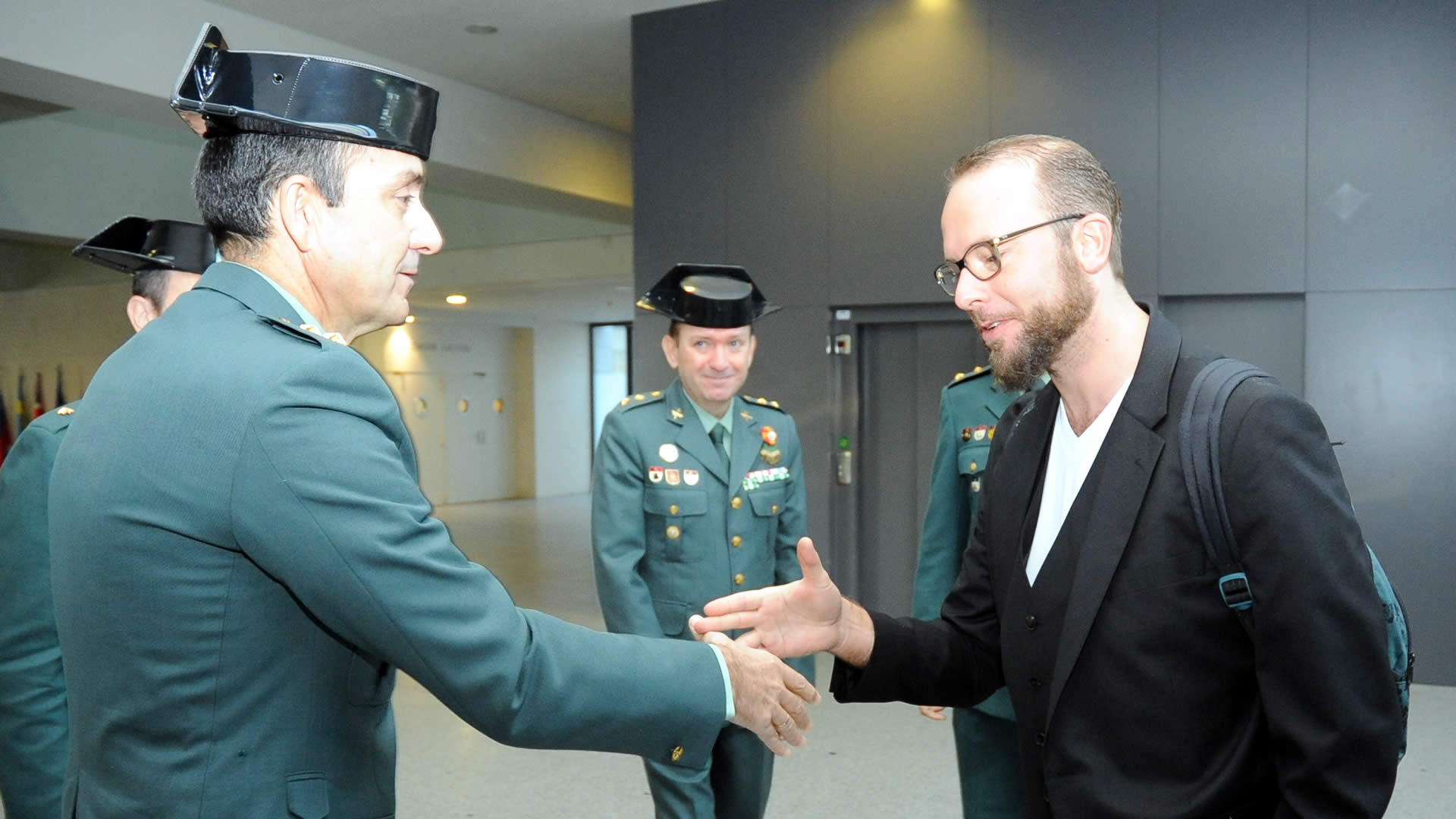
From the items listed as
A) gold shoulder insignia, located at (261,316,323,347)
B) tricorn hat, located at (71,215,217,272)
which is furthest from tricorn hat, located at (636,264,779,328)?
gold shoulder insignia, located at (261,316,323,347)

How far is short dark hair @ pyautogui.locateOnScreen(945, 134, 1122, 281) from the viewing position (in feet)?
5.45

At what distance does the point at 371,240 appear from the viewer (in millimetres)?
1382

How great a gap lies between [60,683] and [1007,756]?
217 cm

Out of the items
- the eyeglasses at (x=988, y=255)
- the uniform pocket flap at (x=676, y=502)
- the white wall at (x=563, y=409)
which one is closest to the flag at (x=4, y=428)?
the white wall at (x=563, y=409)

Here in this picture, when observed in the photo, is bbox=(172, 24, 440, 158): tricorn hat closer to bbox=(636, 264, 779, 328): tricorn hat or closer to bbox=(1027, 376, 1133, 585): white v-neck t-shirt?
bbox=(1027, 376, 1133, 585): white v-neck t-shirt

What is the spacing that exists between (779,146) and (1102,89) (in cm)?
193

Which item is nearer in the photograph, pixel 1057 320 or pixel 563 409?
pixel 1057 320

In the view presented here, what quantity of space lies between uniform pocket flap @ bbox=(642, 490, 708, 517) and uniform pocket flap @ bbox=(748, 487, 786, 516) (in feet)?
0.56

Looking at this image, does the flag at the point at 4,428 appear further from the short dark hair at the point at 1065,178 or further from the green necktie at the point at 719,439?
the short dark hair at the point at 1065,178

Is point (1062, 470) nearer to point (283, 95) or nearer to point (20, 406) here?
point (283, 95)

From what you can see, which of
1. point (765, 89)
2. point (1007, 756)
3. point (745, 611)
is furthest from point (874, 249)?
point (745, 611)

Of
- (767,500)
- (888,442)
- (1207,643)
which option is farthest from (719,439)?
(888,442)

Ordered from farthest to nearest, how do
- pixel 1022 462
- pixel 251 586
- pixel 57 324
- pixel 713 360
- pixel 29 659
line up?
pixel 57 324 → pixel 713 360 → pixel 29 659 → pixel 1022 462 → pixel 251 586

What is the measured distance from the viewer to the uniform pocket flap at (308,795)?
46.4 inches
